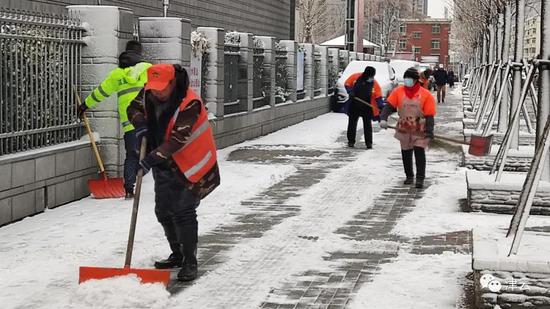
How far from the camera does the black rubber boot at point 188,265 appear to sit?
6695mm

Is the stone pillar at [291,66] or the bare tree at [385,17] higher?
the bare tree at [385,17]

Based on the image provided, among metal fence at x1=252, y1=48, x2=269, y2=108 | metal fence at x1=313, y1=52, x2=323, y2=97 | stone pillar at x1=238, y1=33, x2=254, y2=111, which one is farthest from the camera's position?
metal fence at x1=313, y1=52, x2=323, y2=97

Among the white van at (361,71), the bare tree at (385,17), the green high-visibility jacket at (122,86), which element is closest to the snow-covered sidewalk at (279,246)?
the green high-visibility jacket at (122,86)

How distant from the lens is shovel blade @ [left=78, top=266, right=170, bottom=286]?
6.13 metres

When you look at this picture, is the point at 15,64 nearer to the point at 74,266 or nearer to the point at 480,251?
the point at 74,266

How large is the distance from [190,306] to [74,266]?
1.52 meters

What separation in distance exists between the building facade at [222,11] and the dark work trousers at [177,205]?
746 centimetres

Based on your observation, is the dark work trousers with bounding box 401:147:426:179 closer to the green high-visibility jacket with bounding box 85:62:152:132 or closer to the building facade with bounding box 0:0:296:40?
the green high-visibility jacket with bounding box 85:62:152:132

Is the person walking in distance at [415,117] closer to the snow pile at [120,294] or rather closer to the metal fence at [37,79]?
the metal fence at [37,79]

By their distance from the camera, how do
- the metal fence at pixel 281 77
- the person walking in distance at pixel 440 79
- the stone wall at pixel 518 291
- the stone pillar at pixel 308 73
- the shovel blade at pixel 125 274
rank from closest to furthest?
the stone wall at pixel 518 291 → the shovel blade at pixel 125 274 → the metal fence at pixel 281 77 → the stone pillar at pixel 308 73 → the person walking in distance at pixel 440 79

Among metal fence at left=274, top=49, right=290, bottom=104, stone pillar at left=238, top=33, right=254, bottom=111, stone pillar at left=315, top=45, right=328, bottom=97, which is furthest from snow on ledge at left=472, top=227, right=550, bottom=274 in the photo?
stone pillar at left=315, top=45, right=328, bottom=97

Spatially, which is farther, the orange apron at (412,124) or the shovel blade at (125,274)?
the orange apron at (412,124)

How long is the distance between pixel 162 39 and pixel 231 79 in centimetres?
476

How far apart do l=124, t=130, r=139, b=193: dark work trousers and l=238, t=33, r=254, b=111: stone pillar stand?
793 centimetres
